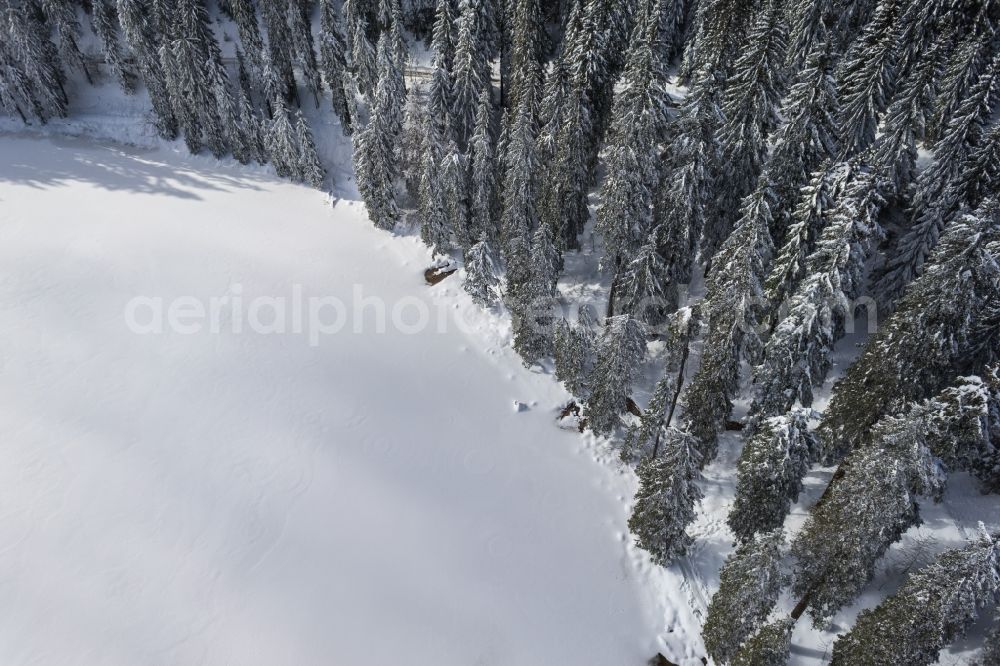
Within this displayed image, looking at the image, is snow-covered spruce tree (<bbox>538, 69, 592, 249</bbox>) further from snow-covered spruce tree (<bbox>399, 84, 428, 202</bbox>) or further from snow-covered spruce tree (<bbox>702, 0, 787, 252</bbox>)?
snow-covered spruce tree (<bbox>399, 84, 428, 202</bbox>)

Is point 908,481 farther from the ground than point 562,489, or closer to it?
farther from the ground

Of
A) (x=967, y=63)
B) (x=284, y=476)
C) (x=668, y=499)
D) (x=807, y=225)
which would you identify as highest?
(x=967, y=63)

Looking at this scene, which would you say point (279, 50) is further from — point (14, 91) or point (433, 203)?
point (14, 91)

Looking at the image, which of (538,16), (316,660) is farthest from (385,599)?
(538,16)

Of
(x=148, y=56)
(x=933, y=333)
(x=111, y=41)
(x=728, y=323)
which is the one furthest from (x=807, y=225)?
(x=111, y=41)

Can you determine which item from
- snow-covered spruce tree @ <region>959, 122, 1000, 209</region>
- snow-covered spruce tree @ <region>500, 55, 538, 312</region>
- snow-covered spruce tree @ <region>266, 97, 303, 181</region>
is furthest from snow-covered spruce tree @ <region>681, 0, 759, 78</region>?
snow-covered spruce tree @ <region>266, 97, 303, 181</region>

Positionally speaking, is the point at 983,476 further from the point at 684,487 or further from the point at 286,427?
the point at 286,427
